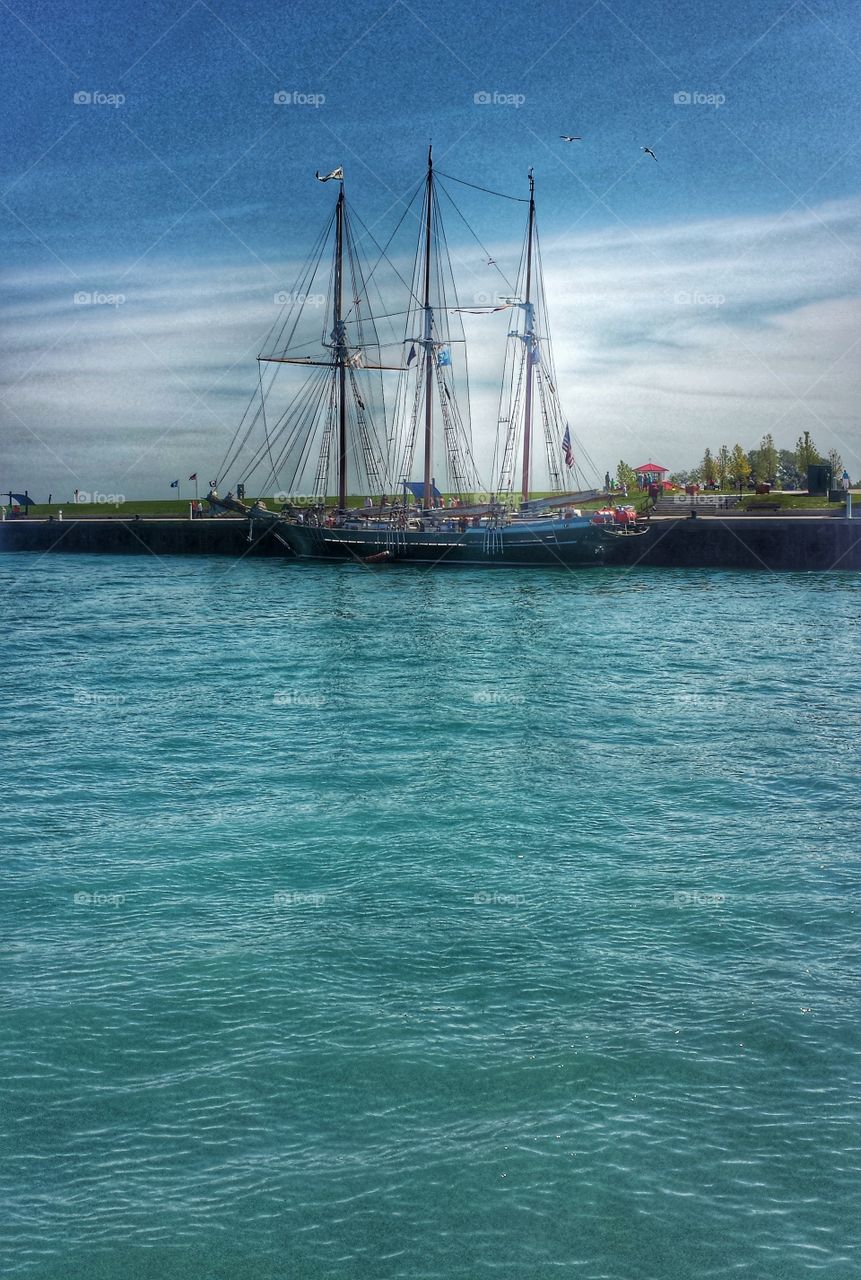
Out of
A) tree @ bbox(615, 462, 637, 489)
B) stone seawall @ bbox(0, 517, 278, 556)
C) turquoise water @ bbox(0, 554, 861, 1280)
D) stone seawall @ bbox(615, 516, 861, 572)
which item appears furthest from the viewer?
tree @ bbox(615, 462, 637, 489)

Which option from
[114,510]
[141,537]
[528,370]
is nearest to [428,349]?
[528,370]

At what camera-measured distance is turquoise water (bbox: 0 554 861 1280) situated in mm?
7812

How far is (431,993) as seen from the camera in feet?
36.9

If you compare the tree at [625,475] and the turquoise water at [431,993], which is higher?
the tree at [625,475]

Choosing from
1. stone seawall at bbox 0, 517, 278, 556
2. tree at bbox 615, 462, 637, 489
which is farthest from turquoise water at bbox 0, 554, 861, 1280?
tree at bbox 615, 462, 637, 489

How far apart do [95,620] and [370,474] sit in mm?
40478

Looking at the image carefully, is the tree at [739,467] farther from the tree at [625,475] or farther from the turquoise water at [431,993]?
→ the turquoise water at [431,993]

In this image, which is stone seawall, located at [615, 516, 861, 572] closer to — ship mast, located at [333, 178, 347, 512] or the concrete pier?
the concrete pier

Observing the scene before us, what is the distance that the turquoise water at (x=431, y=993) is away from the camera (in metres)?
7.81

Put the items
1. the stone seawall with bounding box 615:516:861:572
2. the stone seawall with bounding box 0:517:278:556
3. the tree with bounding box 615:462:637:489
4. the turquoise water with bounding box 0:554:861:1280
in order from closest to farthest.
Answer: the turquoise water with bounding box 0:554:861:1280 → the stone seawall with bounding box 615:516:861:572 → the stone seawall with bounding box 0:517:278:556 → the tree with bounding box 615:462:637:489

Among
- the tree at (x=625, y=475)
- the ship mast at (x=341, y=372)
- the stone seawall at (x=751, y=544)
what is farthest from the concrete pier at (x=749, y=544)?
the tree at (x=625, y=475)

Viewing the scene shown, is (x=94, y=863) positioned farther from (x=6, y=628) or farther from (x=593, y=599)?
(x=593, y=599)

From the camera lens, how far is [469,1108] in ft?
30.1

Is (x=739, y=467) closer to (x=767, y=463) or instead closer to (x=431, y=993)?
(x=767, y=463)
